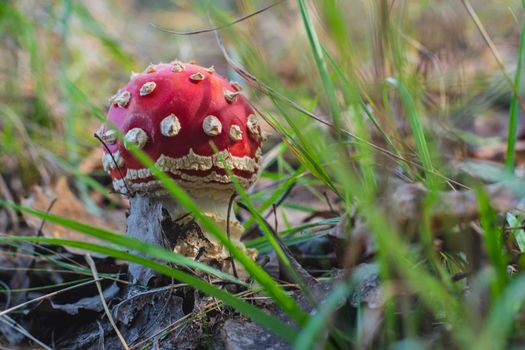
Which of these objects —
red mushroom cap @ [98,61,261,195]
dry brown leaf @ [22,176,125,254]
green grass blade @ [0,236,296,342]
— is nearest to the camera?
green grass blade @ [0,236,296,342]

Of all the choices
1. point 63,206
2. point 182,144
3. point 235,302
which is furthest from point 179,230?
point 63,206

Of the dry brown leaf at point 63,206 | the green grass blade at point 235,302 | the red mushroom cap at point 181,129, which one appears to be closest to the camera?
the green grass blade at point 235,302

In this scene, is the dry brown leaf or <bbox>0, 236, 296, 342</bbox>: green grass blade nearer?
<bbox>0, 236, 296, 342</bbox>: green grass blade

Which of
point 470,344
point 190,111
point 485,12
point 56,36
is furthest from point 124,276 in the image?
point 485,12

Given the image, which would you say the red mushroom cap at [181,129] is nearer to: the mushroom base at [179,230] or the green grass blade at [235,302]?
the mushroom base at [179,230]

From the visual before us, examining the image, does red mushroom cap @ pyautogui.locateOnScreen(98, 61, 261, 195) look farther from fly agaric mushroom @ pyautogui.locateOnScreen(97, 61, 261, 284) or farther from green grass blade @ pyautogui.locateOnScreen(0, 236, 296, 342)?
green grass blade @ pyautogui.locateOnScreen(0, 236, 296, 342)

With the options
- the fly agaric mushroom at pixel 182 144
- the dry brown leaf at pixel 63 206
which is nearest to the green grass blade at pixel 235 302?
the fly agaric mushroom at pixel 182 144

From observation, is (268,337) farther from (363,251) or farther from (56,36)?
(56,36)

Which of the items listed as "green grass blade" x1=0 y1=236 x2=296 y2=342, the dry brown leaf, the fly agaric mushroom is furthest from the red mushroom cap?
the dry brown leaf

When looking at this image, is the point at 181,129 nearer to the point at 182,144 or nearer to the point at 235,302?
the point at 182,144

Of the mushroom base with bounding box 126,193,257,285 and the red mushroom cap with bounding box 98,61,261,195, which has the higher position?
the red mushroom cap with bounding box 98,61,261,195
